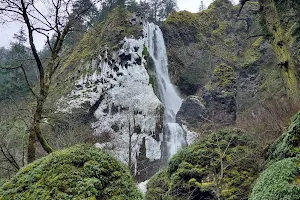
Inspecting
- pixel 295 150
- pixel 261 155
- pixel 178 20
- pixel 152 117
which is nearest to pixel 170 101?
pixel 152 117

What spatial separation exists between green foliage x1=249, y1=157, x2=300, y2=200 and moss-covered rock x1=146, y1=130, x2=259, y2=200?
8.95 ft

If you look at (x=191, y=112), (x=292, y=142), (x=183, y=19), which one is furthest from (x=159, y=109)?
(x=183, y=19)

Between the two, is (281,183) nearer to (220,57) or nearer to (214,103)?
(214,103)

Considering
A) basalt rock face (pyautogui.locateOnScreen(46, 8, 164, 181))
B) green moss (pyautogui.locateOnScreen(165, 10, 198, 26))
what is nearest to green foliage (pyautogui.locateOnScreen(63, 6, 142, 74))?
basalt rock face (pyautogui.locateOnScreen(46, 8, 164, 181))

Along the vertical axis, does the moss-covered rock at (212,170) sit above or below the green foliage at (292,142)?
below

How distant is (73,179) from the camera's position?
357cm

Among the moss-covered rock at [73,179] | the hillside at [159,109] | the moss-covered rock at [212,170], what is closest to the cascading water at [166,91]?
the hillside at [159,109]

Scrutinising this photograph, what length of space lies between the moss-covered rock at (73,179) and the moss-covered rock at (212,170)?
366 centimetres

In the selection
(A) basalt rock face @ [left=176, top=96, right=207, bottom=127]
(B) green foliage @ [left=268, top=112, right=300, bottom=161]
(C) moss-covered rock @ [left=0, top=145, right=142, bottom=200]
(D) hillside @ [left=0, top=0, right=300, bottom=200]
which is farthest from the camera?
(A) basalt rock face @ [left=176, top=96, right=207, bottom=127]

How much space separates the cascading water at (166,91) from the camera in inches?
979

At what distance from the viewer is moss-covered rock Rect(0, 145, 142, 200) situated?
11.4 feet

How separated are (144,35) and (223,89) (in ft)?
36.1

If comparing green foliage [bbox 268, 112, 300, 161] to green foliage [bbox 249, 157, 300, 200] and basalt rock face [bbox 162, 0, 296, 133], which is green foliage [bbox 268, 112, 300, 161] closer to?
green foliage [bbox 249, 157, 300, 200]

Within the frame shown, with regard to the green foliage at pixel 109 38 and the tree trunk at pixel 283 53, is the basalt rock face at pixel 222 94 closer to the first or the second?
the green foliage at pixel 109 38
